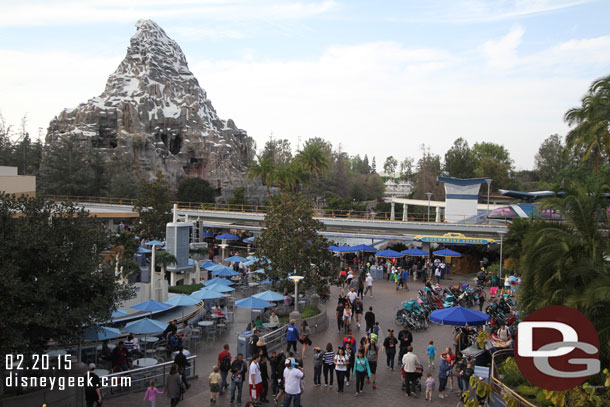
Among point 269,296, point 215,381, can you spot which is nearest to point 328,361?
point 215,381

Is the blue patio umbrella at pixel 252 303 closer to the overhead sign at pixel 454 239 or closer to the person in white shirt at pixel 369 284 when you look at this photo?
the person in white shirt at pixel 369 284

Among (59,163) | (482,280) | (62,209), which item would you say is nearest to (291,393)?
(62,209)

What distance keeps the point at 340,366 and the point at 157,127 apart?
71.0 m

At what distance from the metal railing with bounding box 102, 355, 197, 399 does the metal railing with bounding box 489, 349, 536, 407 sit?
8.11 metres

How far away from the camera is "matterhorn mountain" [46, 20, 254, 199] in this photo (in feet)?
251

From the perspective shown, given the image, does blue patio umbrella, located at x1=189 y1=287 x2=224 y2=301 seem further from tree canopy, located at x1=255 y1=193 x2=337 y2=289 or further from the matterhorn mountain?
the matterhorn mountain

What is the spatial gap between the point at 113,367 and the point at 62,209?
4.58 meters

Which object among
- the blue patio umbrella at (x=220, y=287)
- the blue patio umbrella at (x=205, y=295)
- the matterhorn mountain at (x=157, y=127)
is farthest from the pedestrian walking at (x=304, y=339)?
the matterhorn mountain at (x=157, y=127)

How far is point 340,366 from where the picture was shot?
45.0 feet

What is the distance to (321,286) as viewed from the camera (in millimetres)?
22969

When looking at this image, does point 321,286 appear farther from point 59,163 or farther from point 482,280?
point 59,163

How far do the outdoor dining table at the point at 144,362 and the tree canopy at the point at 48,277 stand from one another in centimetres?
257

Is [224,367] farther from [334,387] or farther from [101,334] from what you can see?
[101,334]

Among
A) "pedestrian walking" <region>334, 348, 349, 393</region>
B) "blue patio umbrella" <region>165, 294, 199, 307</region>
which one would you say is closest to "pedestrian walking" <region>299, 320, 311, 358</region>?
"pedestrian walking" <region>334, 348, 349, 393</region>
